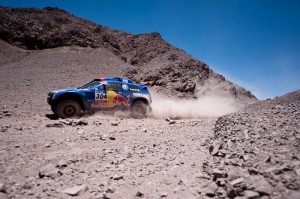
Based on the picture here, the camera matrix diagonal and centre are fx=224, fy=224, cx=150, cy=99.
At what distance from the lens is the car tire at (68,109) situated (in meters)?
9.14

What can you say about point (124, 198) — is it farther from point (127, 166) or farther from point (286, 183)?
point (286, 183)

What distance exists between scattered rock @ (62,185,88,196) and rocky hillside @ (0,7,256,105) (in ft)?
75.2

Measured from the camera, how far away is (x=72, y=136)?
6039mm

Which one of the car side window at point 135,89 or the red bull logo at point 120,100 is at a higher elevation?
the car side window at point 135,89

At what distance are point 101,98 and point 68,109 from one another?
1.47 m

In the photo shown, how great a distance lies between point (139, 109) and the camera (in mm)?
11016

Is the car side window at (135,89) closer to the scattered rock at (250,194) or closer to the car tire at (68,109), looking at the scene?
the car tire at (68,109)

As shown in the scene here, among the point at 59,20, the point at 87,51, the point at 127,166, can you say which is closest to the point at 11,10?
the point at 59,20

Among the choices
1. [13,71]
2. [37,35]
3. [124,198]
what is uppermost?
[37,35]

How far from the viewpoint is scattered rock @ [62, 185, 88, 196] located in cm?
317

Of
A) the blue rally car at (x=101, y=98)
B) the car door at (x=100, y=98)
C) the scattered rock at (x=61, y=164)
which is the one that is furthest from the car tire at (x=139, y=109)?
the scattered rock at (x=61, y=164)

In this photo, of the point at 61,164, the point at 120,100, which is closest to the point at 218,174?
the point at 61,164

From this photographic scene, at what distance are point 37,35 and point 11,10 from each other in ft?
27.4

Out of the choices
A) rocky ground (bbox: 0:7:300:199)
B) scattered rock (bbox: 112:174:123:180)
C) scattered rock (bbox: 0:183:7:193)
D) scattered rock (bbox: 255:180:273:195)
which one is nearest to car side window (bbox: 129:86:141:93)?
rocky ground (bbox: 0:7:300:199)
